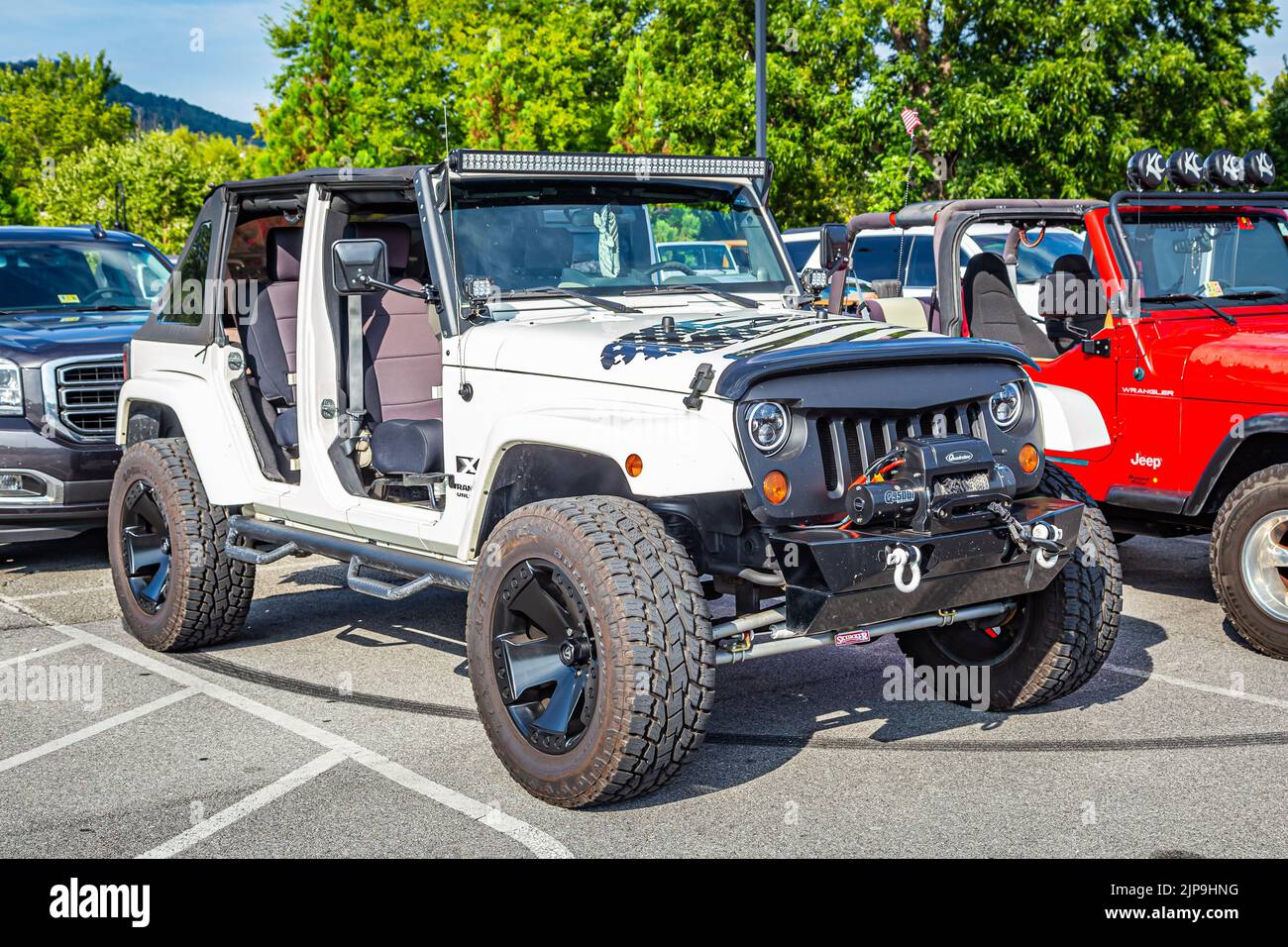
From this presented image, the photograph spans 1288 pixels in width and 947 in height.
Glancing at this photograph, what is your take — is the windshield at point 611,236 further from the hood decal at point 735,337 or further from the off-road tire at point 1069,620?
the off-road tire at point 1069,620

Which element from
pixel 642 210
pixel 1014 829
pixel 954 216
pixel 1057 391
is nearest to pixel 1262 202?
pixel 954 216

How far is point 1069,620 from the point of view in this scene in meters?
5.27

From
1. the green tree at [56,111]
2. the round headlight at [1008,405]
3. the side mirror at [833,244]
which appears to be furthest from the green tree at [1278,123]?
the green tree at [56,111]

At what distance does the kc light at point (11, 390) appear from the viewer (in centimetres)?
866

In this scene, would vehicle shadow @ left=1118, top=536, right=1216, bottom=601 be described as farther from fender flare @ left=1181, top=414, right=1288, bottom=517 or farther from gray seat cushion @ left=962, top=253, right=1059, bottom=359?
gray seat cushion @ left=962, top=253, right=1059, bottom=359

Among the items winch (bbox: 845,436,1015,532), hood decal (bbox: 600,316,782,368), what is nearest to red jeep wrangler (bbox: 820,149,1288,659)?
hood decal (bbox: 600,316,782,368)

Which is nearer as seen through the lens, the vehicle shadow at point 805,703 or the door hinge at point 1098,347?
the vehicle shadow at point 805,703

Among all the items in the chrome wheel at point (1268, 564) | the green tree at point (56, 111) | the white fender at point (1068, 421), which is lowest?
the chrome wheel at point (1268, 564)

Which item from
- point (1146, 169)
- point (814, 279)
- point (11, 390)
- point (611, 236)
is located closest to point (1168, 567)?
point (1146, 169)

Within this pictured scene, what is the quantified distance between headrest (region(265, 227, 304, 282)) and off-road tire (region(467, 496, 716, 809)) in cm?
271

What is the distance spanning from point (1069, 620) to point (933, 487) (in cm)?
110

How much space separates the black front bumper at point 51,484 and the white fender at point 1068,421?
227 inches
